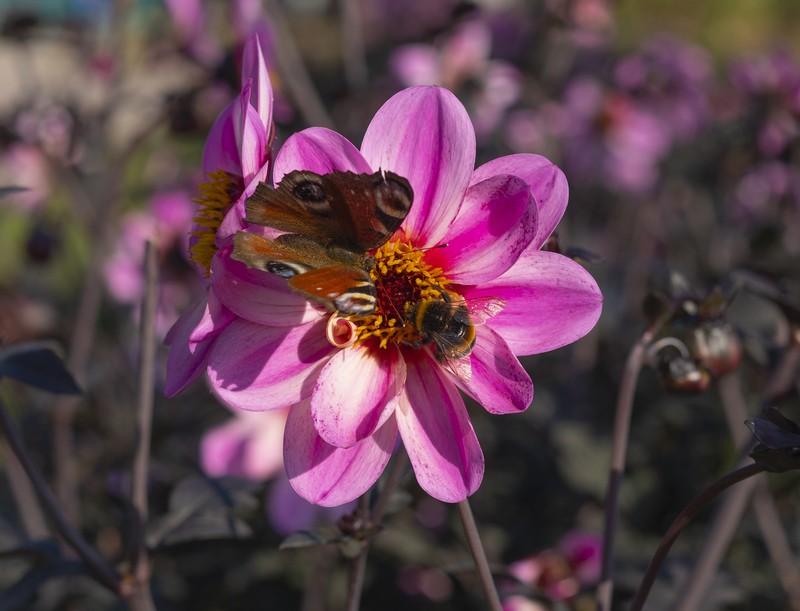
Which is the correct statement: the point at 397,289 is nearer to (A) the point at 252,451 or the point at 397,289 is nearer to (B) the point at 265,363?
(B) the point at 265,363

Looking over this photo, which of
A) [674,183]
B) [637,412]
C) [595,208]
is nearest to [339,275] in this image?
[637,412]

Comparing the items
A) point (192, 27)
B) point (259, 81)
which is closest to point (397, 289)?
point (259, 81)

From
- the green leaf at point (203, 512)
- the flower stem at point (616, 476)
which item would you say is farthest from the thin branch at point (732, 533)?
the green leaf at point (203, 512)

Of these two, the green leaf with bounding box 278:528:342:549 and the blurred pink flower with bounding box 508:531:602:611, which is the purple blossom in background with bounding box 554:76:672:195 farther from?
the green leaf with bounding box 278:528:342:549

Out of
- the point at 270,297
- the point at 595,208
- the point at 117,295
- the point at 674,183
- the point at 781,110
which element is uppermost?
the point at 270,297

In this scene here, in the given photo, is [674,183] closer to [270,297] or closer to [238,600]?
[238,600]

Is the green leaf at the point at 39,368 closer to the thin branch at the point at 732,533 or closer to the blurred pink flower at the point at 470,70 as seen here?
the thin branch at the point at 732,533
